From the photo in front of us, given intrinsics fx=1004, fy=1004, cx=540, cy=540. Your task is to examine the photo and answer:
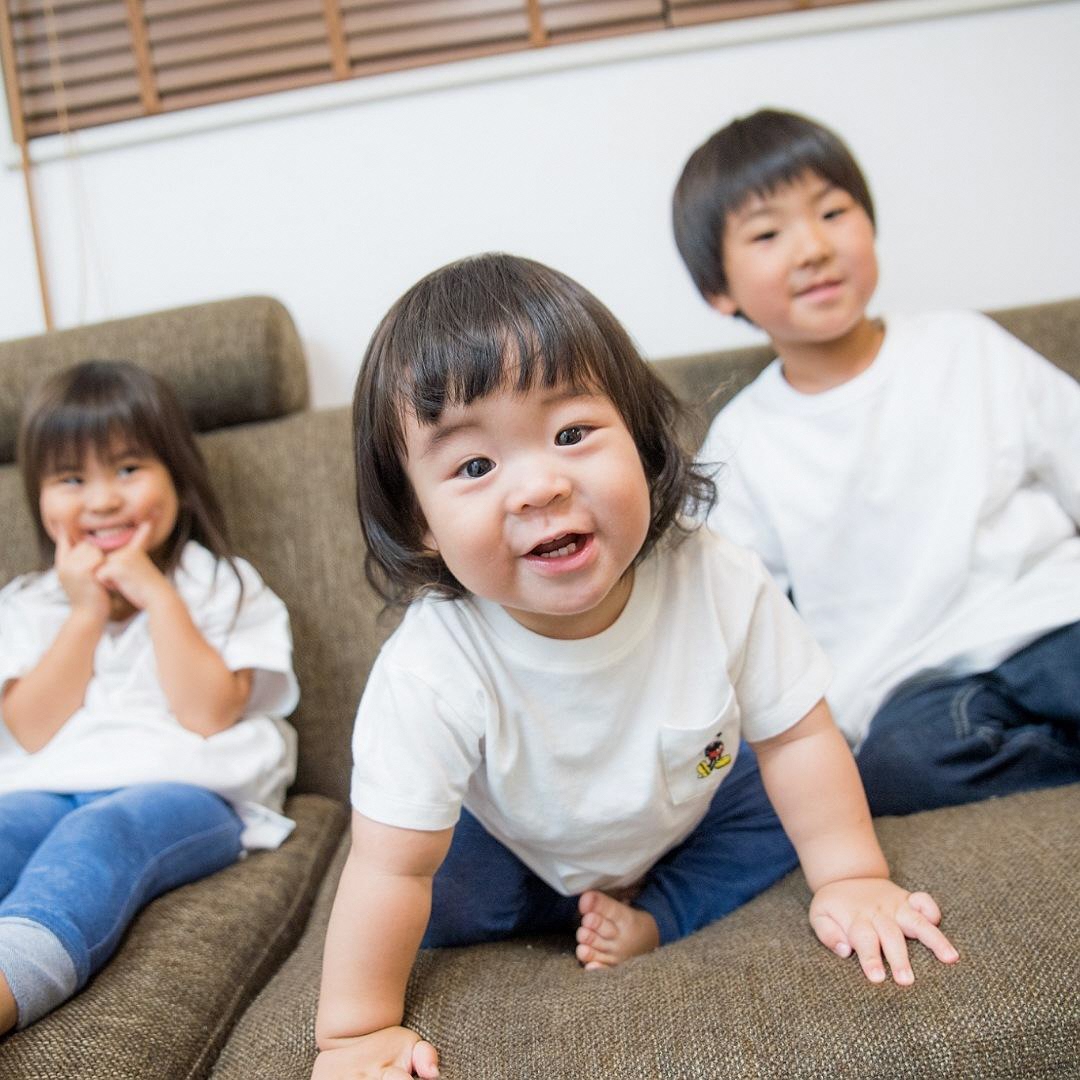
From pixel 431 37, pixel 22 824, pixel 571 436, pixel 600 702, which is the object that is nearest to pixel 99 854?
pixel 22 824

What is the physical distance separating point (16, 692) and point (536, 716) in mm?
702

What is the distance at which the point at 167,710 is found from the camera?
3.89ft

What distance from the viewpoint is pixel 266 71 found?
5.08 feet

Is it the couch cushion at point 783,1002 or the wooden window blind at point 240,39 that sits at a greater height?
the wooden window blind at point 240,39

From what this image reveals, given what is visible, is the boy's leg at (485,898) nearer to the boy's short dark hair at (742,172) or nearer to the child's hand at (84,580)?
the child's hand at (84,580)

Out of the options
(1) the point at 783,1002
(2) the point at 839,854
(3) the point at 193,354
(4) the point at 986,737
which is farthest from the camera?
(3) the point at 193,354

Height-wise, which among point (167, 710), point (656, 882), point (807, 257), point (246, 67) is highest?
point (246, 67)

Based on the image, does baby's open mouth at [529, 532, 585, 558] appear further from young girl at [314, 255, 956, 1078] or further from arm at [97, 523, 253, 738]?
arm at [97, 523, 253, 738]

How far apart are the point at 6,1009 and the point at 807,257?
1069mm

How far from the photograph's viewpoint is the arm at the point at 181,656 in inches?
45.2

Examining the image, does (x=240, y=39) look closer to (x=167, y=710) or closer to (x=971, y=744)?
(x=167, y=710)

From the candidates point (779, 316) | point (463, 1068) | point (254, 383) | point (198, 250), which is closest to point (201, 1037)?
point (463, 1068)

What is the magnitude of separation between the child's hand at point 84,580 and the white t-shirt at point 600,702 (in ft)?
1.76

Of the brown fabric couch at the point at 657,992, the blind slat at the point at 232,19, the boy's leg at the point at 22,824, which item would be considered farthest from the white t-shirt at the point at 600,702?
the blind slat at the point at 232,19
